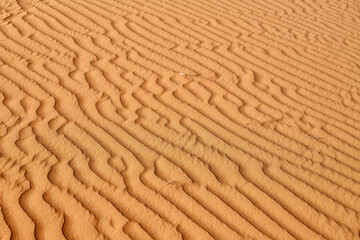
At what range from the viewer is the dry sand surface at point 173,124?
3.01 m

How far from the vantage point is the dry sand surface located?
3.01m

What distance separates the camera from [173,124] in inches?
156

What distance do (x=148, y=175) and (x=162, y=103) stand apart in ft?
3.63

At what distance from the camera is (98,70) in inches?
188

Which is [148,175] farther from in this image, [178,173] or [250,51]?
[250,51]

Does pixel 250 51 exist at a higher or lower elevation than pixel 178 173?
lower

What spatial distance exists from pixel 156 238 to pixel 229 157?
3.40 ft

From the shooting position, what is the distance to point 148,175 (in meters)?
3.33

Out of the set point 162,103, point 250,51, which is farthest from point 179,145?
point 250,51

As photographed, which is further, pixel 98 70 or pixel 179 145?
pixel 98 70

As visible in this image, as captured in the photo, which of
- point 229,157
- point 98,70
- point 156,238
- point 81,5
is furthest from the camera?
point 81,5

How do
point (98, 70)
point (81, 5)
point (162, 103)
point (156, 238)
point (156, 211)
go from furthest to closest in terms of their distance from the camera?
1. point (81, 5)
2. point (98, 70)
3. point (162, 103)
4. point (156, 211)
5. point (156, 238)

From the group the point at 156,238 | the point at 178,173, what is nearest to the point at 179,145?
the point at 178,173

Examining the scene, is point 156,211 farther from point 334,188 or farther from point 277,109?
point 277,109
